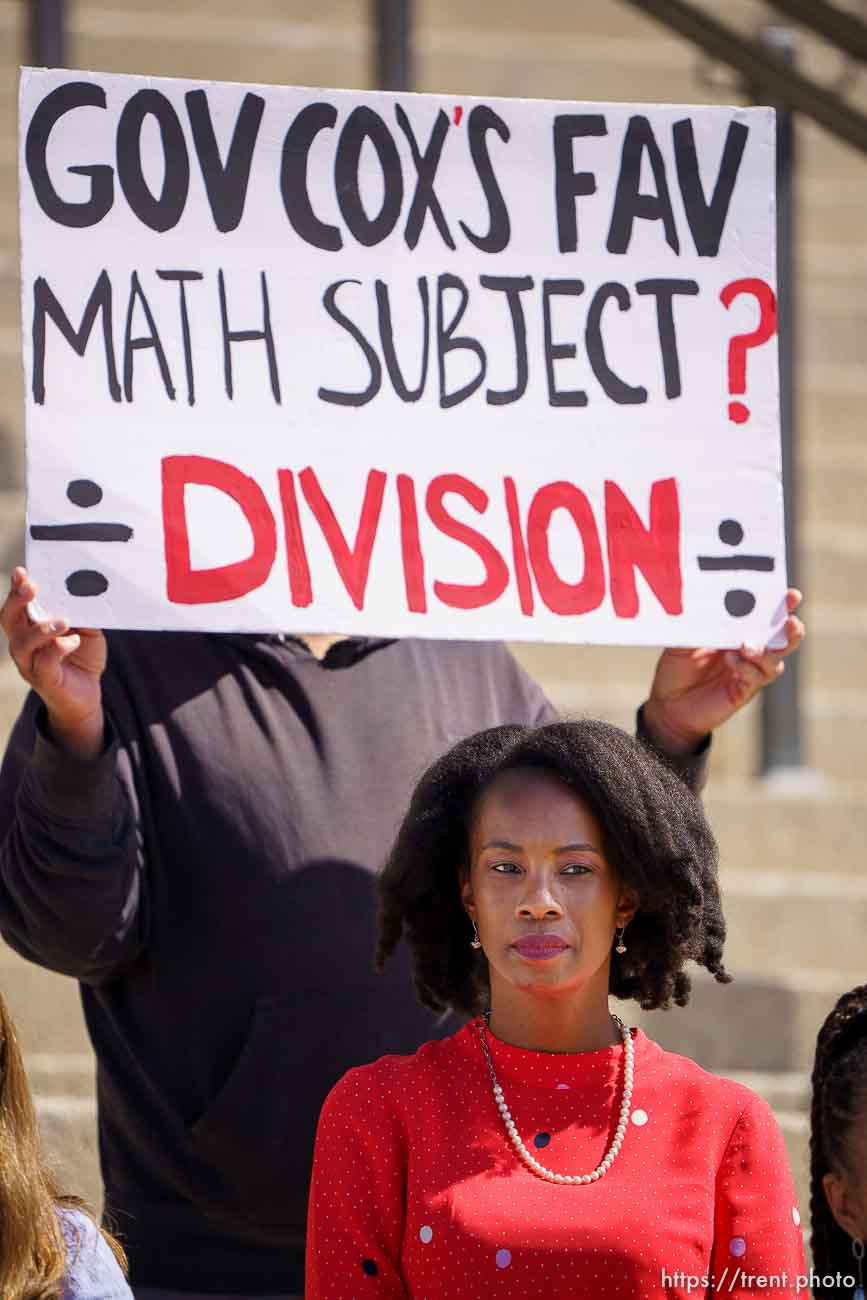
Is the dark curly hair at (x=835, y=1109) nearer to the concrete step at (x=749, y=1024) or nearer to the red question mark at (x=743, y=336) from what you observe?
the red question mark at (x=743, y=336)

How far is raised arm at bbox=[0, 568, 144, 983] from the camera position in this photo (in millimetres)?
2404

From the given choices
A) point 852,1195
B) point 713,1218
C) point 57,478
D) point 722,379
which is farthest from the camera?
point 722,379

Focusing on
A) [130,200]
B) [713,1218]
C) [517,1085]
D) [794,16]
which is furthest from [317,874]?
[794,16]

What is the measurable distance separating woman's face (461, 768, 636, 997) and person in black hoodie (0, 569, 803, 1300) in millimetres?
289

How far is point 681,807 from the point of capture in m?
2.38

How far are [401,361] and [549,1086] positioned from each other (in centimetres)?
88

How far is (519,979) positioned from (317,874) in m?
0.40

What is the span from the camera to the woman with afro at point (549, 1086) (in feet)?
6.96

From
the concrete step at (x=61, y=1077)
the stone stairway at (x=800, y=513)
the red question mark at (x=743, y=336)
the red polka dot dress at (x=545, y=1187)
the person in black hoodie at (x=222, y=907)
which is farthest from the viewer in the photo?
the stone stairway at (x=800, y=513)

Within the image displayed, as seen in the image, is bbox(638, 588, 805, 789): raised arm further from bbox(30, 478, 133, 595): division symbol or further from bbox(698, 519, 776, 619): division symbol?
bbox(30, 478, 133, 595): division symbol

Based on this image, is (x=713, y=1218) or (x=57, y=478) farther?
(x=57, y=478)

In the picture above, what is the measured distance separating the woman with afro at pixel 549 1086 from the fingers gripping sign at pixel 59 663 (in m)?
0.37

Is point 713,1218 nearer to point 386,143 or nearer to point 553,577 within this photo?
point 553,577

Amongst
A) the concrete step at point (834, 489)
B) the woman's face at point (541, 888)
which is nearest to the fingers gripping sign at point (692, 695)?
the woman's face at point (541, 888)
